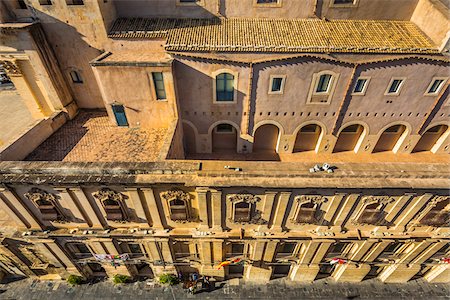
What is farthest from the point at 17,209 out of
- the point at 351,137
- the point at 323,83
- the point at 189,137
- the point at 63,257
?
the point at 351,137

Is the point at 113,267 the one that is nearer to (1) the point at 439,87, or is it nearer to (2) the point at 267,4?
(2) the point at 267,4

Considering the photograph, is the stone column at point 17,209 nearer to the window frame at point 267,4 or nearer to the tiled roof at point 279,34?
the tiled roof at point 279,34

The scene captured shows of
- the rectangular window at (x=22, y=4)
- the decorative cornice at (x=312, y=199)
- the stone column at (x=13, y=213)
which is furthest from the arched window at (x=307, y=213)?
the rectangular window at (x=22, y=4)

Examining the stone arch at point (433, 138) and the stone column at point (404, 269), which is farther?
the stone arch at point (433, 138)

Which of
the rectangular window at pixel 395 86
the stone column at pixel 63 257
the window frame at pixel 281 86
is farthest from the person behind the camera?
the rectangular window at pixel 395 86

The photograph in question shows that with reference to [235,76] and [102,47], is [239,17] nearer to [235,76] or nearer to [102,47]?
[235,76]

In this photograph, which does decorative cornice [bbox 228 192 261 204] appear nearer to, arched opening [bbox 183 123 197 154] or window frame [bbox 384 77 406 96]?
arched opening [bbox 183 123 197 154]
